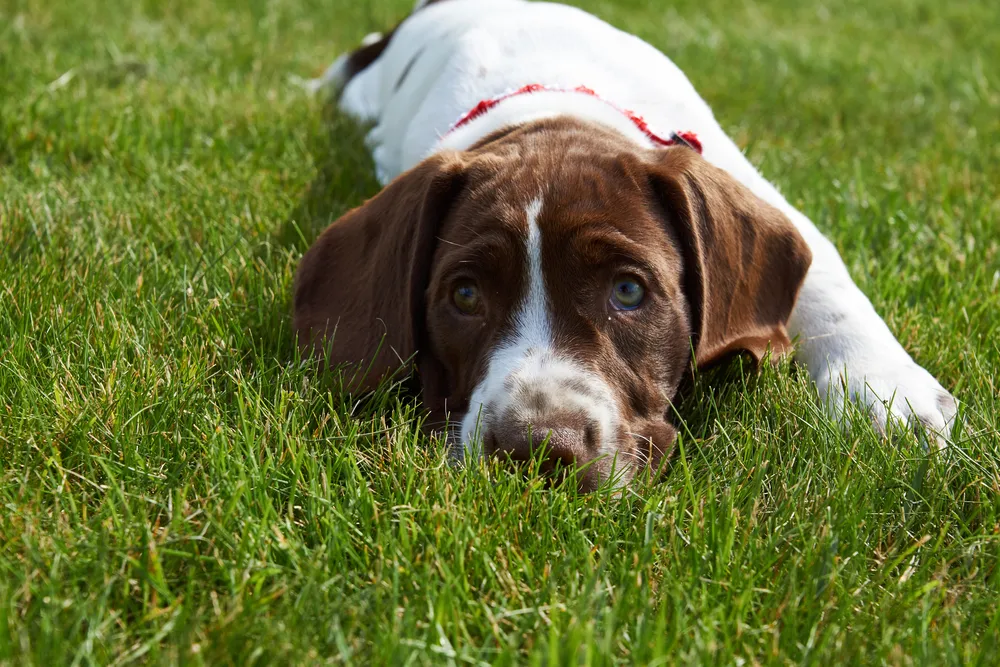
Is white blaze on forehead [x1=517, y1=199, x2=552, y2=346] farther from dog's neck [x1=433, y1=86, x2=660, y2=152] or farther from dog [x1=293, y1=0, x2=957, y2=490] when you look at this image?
dog's neck [x1=433, y1=86, x2=660, y2=152]

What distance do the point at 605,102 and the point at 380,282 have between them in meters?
1.27

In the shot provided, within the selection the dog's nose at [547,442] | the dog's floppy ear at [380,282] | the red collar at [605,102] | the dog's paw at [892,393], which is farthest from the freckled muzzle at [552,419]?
the red collar at [605,102]

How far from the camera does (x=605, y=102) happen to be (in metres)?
4.00

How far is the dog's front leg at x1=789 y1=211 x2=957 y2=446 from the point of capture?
3035 mm

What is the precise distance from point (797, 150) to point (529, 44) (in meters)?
1.89

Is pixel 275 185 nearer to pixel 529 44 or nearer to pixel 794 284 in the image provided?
pixel 529 44

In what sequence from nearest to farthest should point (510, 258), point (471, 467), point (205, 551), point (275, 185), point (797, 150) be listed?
1. point (205, 551)
2. point (471, 467)
3. point (510, 258)
4. point (275, 185)
5. point (797, 150)

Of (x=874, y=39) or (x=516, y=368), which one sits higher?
(x=516, y=368)

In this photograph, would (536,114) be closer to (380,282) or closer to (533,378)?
(380,282)

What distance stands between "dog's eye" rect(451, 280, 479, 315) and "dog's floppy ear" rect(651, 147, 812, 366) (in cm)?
60

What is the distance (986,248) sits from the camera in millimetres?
4453

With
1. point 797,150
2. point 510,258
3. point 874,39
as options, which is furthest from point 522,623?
point 874,39

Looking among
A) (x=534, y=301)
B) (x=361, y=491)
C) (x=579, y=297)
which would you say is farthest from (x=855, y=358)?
(x=361, y=491)

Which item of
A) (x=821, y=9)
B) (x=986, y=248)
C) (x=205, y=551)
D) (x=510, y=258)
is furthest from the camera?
(x=821, y=9)
